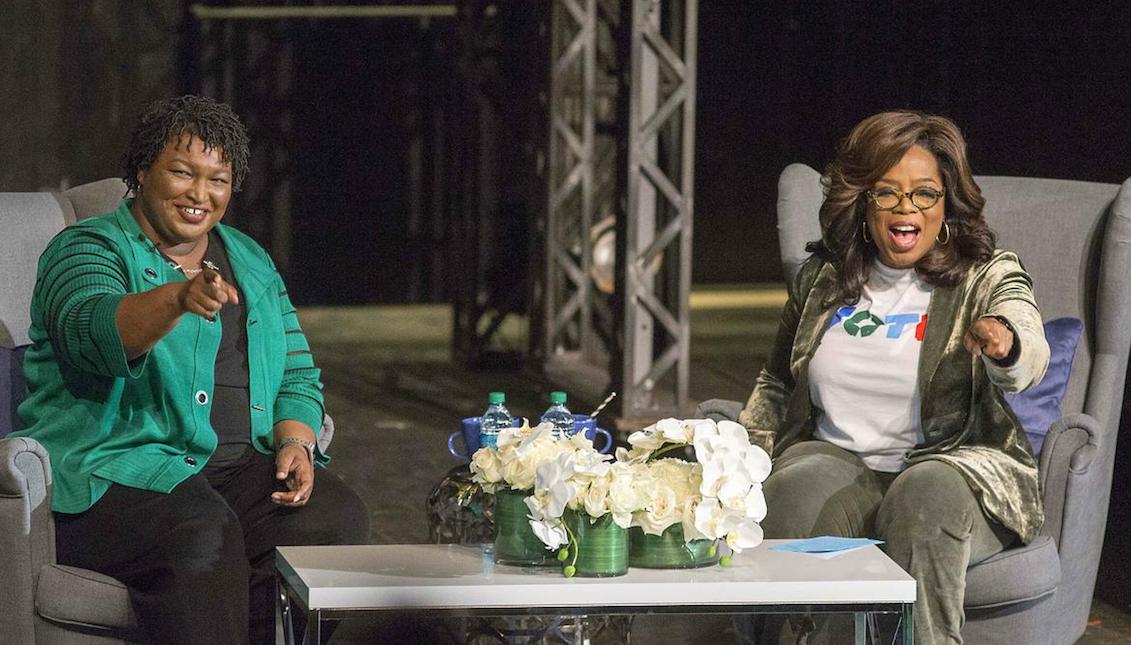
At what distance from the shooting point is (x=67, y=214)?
3.49m

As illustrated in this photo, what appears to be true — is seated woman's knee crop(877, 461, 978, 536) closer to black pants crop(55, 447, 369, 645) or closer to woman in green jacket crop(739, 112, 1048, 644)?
woman in green jacket crop(739, 112, 1048, 644)

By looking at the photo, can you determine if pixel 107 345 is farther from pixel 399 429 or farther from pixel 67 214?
pixel 399 429

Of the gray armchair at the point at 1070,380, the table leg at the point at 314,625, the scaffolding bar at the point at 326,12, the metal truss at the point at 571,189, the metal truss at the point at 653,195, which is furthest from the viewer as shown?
the scaffolding bar at the point at 326,12

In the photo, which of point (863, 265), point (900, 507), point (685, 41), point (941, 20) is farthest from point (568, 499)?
point (941, 20)

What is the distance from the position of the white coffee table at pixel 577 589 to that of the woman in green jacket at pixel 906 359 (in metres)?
0.41

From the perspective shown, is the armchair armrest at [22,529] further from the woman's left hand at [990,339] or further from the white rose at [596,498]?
the woman's left hand at [990,339]

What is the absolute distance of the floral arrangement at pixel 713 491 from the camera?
2.44 m

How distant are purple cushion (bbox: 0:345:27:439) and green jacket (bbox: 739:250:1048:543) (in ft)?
4.84

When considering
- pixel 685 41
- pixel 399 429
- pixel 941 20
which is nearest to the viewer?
pixel 685 41

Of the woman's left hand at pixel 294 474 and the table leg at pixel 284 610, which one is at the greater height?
the woman's left hand at pixel 294 474

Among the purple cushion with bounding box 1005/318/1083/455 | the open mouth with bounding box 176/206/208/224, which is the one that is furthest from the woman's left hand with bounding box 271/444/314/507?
the purple cushion with bounding box 1005/318/1083/455

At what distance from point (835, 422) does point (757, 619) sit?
41 cm

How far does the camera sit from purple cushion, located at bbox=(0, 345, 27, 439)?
10.4ft

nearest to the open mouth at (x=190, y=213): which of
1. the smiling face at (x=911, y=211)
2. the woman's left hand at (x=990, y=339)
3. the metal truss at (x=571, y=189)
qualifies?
the smiling face at (x=911, y=211)
